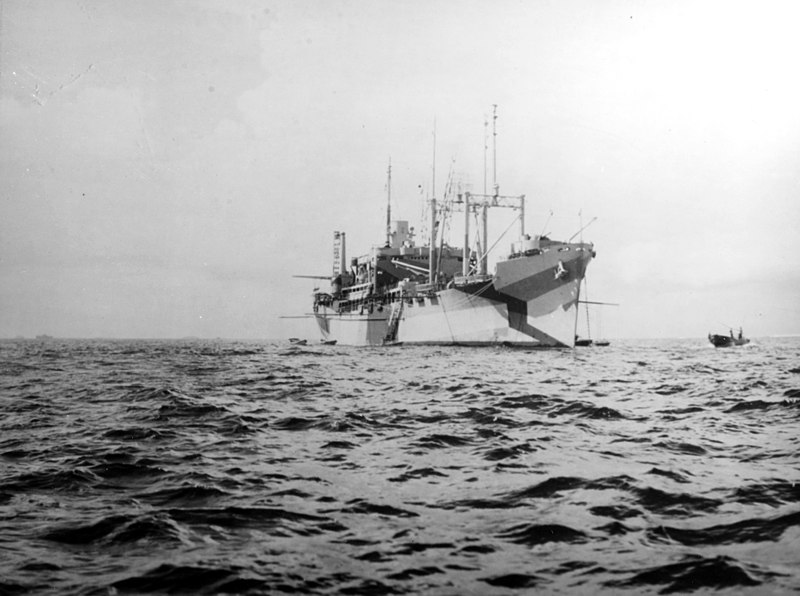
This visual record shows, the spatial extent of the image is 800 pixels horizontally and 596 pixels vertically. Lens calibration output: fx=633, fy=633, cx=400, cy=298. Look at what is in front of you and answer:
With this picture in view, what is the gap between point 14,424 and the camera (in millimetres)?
10984

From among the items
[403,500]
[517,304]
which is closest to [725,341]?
[517,304]

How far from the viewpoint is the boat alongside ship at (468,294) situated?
4462 cm

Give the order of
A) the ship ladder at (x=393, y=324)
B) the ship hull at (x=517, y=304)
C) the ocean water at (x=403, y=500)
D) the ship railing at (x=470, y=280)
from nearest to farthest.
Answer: the ocean water at (x=403, y=500) → the ship hull at (x=517, y=304) → the ship railing at (x=470, y=280) → the ship ladder at (x=393, y=324)

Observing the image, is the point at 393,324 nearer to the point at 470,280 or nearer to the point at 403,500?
the point at 470,280

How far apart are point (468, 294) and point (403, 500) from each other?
41848 mm

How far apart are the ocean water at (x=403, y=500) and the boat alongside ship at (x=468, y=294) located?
3257cm

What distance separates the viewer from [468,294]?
1857 inches

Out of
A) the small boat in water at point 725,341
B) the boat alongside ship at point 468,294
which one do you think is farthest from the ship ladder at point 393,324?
the small boat in water at point 725,341

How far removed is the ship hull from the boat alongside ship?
70 millimetres

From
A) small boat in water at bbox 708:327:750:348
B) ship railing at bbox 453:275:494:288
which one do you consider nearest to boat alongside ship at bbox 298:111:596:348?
ship railing at bbox 453:275:494:288

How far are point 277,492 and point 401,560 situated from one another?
7.28 feet

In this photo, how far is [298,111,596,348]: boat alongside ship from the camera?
146ft

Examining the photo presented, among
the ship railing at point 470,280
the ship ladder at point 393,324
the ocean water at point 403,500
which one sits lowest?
the ocean water at point 403,500

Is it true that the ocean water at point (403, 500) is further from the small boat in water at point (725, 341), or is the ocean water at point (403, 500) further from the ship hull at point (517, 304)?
the small boat in water at point (725, 341)
